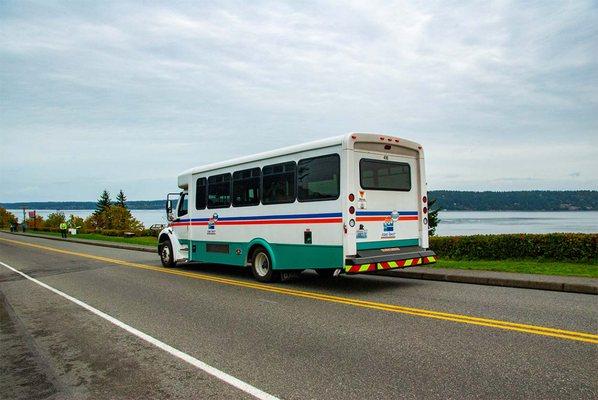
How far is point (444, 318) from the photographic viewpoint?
6918mm

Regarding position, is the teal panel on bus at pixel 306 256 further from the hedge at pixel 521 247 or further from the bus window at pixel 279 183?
the hedge at pixel 521 247

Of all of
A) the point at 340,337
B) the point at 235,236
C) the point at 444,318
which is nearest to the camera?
the point at 340,337

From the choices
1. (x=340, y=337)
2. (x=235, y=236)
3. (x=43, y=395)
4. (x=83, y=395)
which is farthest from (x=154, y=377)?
(x=235, y=236)

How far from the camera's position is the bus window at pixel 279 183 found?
10.8 metres

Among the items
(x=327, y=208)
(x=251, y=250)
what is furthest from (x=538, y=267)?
(x=251, y=250)

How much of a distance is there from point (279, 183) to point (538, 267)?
272 inches

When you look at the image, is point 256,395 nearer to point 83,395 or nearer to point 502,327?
point 83,395

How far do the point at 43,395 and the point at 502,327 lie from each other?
17.8ft

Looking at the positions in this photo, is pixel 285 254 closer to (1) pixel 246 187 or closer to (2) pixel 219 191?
(1) pixel 246 187

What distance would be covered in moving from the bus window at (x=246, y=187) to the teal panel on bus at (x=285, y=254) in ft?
3.63

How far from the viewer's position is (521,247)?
14.2 metres

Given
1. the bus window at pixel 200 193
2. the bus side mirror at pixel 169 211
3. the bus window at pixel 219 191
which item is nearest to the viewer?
the bus window at pixel 219 191

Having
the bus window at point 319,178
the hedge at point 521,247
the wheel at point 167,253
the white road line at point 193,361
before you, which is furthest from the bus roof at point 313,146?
the hedge at point 521,247

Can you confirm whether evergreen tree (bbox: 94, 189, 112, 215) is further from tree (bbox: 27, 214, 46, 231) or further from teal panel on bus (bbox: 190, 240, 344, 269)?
teal panel on bus (bbox: 190, 240, 344, 269)
